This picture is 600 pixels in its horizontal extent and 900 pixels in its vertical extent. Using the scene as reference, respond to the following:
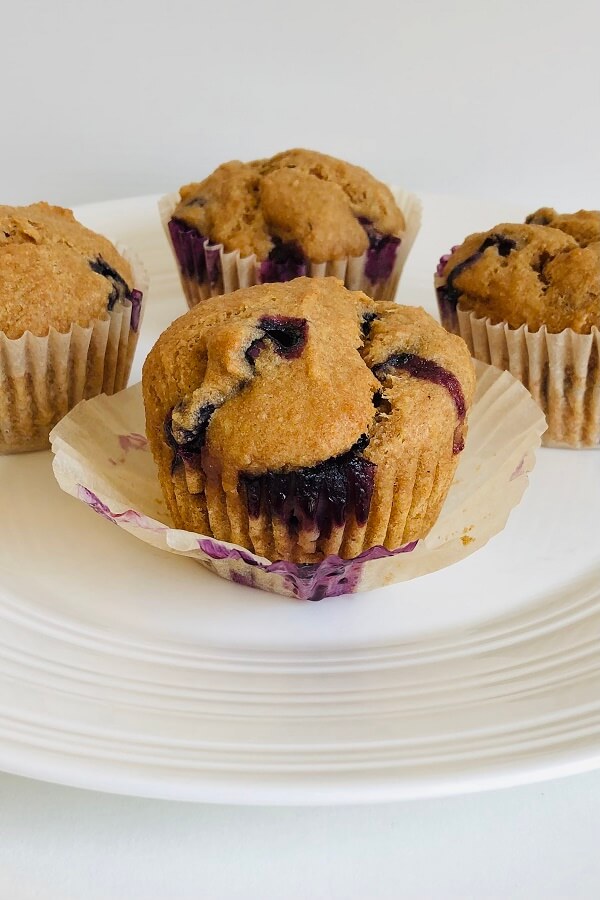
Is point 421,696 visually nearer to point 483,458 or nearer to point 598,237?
point 483,458

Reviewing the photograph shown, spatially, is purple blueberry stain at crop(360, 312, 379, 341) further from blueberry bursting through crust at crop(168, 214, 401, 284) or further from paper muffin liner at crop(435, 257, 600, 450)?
blueberry bursting through crust at crop(168, 214, 401, 284)

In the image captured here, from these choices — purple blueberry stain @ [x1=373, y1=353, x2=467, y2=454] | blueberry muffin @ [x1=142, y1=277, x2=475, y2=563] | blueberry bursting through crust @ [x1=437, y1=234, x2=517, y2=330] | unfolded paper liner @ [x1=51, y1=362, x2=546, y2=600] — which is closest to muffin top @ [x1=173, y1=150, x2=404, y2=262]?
blueberry bursting through crust @ [x1=437, y1=234, x2=517, y2=330]

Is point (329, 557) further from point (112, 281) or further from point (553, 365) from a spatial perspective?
point (112, 281)

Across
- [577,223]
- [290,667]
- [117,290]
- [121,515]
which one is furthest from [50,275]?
[577,223]

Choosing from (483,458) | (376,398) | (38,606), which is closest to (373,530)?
(376,398)

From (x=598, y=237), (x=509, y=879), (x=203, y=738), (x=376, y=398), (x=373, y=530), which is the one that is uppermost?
(x=598, y=237)
